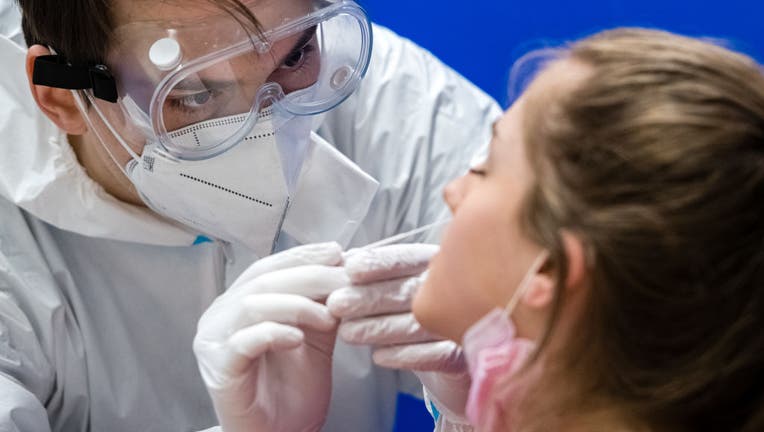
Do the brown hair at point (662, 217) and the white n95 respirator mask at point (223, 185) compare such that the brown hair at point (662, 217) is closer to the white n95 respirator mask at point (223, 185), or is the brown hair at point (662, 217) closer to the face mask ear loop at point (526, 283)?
the face mask ear loop at point (526, 283)

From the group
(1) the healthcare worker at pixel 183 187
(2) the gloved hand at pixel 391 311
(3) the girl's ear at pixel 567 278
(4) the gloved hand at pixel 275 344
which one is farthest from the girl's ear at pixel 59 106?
(3) the girl's ear at pixel 567 278

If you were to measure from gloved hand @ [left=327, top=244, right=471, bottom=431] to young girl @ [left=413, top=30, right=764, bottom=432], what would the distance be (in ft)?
0.44

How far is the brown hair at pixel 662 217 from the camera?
808 mm

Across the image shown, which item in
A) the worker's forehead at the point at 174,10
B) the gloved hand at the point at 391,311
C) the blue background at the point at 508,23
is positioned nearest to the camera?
the gloved hand at the point at 391,311

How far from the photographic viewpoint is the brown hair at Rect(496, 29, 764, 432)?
→ 81 centimetres

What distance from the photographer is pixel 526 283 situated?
A: 88 centimetres

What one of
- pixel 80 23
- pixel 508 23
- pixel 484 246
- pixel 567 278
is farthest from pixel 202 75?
pixel 508 23

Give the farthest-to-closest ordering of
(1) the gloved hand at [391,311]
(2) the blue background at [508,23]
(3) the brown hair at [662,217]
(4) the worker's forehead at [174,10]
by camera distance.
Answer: (2) the blue background at [508,23] < (4) the worker's forehead at [174,10] < (1) the gloved hand at [391,311] < (3) the brown hair at [662,217]

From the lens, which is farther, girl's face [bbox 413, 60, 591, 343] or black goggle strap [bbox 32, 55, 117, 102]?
black goggle strap [bbox 32, 55, 117, 102]

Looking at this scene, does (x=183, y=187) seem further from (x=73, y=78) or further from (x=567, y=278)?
(x=567, y=278)

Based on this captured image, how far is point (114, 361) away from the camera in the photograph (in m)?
1.49

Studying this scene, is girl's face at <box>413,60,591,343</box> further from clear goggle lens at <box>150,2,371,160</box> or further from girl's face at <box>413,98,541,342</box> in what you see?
clear goggle lens at <box>150,2,371,160</box>

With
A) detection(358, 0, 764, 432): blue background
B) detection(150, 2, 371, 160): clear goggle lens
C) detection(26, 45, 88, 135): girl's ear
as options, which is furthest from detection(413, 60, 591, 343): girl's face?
detection(358, 0, 764, 432): blue background

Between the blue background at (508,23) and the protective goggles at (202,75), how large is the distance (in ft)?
2.72
